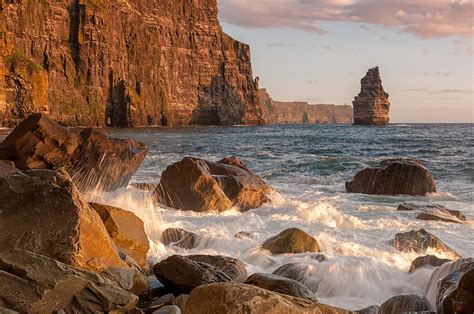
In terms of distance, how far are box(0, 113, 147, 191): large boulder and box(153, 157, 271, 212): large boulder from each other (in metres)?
1.26

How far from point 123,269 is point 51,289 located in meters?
1.50

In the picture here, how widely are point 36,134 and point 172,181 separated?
373cm

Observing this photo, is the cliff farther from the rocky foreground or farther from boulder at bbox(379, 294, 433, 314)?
boulder at bbox(379, 294, 433, 314)

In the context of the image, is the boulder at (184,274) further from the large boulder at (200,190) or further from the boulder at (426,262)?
the large boulder at (200,190)

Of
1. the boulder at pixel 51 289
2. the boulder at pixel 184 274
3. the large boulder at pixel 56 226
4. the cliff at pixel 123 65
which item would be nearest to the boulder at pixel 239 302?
the boulder at pixel 51 289

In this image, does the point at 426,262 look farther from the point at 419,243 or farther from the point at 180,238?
the point at 180,238

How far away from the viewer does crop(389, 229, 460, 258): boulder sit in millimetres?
9047

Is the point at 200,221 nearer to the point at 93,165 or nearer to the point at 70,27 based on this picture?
the point at 93,165

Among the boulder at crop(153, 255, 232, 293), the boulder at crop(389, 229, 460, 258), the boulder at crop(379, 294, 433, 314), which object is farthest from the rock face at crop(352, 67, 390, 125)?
the boulder at crop(153, 255, 232, 293)

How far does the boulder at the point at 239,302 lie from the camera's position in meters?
4.25

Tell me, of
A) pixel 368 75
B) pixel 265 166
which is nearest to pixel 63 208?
pixel 265 166

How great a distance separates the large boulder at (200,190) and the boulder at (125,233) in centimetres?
447

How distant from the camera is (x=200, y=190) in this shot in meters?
12.3

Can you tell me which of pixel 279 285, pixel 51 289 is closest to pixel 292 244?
pixel 279 285
